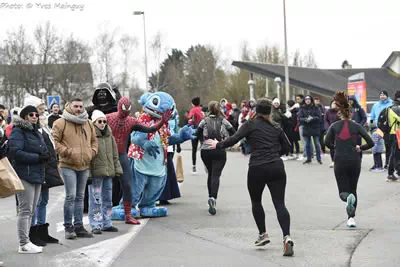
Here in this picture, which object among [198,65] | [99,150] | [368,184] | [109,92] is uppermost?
[198,65]

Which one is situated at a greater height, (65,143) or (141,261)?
(65,143)

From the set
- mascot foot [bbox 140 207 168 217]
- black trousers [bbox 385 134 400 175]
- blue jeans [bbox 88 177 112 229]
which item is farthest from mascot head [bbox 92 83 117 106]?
black trousers [bbox 385 134 400 175]

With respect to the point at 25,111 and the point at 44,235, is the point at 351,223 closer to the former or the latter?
the point at 44,235

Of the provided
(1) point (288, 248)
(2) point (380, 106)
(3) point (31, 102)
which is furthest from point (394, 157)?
(3) point (31, 102)

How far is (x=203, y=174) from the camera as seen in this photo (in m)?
18.2

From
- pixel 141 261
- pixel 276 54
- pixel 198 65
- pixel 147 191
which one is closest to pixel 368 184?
pixel 147 191

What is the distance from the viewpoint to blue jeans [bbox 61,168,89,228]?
8891 millimetres

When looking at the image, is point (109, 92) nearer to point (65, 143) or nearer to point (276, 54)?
point (65, 143)

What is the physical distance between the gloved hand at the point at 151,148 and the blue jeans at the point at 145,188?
356 millimetres

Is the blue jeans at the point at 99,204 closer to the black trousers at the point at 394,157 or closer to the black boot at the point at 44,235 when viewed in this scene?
the black boot at the point at 44,235

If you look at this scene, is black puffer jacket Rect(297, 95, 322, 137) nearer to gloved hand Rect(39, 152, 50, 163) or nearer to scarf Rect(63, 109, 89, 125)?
scarf Rect(63, 109, 89, 125)

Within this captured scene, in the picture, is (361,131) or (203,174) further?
(203,174)

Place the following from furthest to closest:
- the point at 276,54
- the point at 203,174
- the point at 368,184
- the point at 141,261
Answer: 1. the point at 276,54
2. the point at 203,174
3. the point at 368,184
4. the point at 141,261

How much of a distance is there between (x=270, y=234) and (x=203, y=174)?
895 cm
